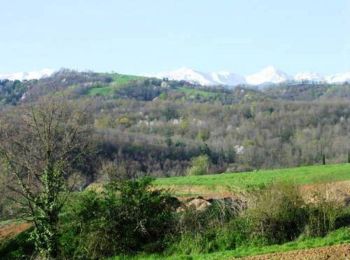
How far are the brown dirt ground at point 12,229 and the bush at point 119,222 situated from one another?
5.59m

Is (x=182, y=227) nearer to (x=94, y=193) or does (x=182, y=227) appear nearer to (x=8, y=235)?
(x=94, y=193)

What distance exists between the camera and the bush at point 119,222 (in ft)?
82.3

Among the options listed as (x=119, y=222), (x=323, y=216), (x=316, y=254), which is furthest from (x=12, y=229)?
(x=316, y=254)

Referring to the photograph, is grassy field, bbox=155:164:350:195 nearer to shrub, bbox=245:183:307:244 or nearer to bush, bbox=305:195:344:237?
shrub, bbox=245:183:307:244

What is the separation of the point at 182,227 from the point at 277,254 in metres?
6.85

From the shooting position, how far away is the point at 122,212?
25734mm

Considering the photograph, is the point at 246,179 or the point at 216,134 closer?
the point at 246,179

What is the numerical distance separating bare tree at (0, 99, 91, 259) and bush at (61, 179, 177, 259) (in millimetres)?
998

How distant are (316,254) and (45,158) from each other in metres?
14.6

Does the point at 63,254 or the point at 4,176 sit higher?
the point at 4,176

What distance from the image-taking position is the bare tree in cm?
2688

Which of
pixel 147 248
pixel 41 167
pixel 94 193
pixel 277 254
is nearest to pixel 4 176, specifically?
pixel 41 167

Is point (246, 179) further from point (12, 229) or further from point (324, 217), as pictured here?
point (324, 217)

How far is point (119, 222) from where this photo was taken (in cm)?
2555
